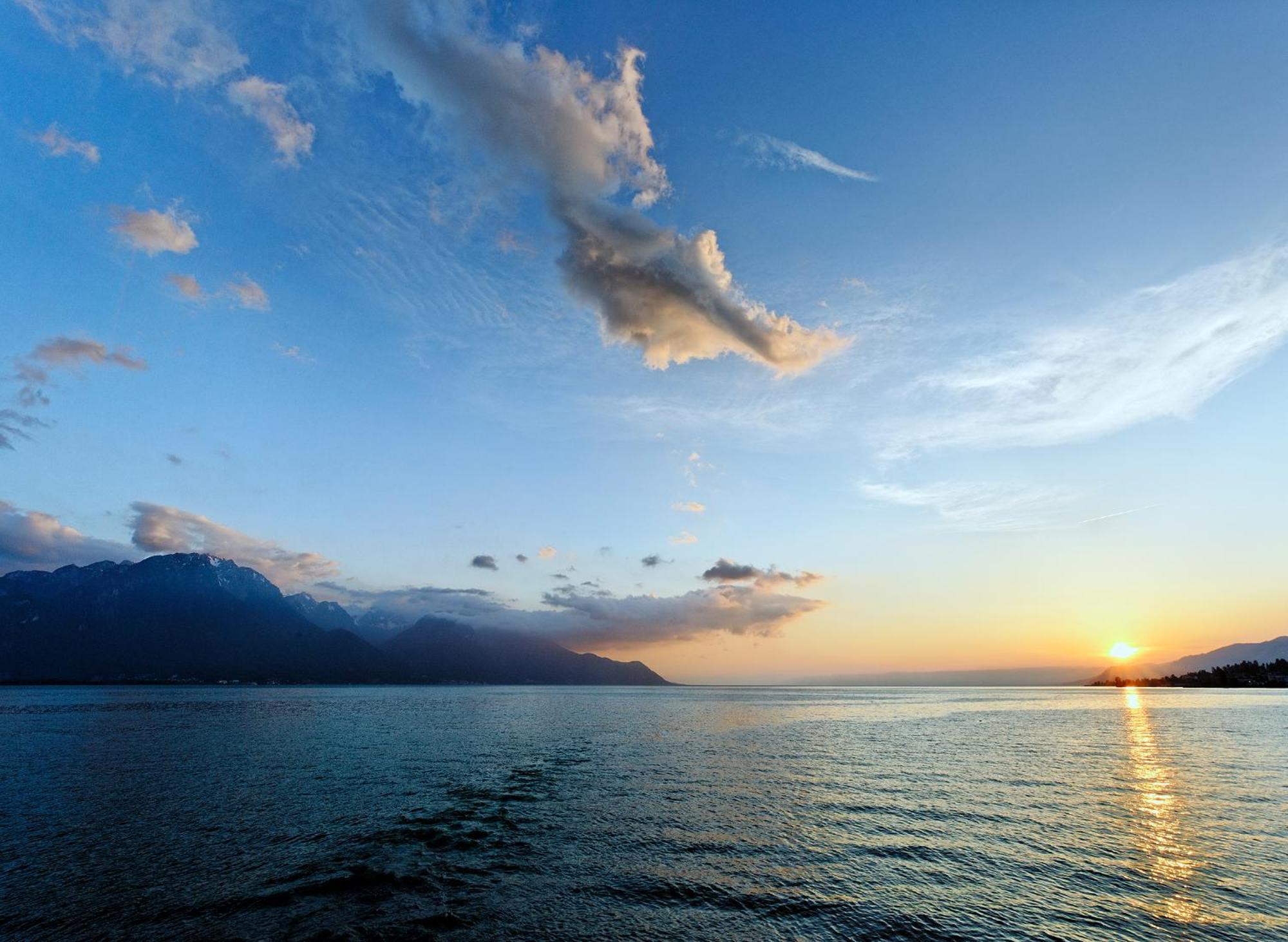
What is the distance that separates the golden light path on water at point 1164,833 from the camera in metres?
29.4

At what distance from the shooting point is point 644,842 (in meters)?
39.5

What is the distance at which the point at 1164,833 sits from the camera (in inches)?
1625

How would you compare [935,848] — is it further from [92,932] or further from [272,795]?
[272,795]

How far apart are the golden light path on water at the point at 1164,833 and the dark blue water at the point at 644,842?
0.93ft

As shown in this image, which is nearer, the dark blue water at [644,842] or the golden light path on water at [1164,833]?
the dark blue water at [644,842]

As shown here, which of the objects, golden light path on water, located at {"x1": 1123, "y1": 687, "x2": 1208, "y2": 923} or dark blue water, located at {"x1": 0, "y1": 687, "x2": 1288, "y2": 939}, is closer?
dark blue water, located at {"x1": 0, "y1": 687, "x2": 1288, "y2": 939}

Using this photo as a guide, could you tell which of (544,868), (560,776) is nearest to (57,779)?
(560,776)

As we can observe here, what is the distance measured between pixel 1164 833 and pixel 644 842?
116ft

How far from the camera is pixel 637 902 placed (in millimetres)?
29562

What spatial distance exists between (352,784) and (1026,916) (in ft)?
187

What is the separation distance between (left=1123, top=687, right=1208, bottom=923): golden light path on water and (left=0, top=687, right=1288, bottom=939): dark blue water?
28 centimetres

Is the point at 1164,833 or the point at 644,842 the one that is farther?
the point at 1164,833

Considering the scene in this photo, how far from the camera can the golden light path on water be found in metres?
29.4

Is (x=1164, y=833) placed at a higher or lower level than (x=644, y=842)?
higher
